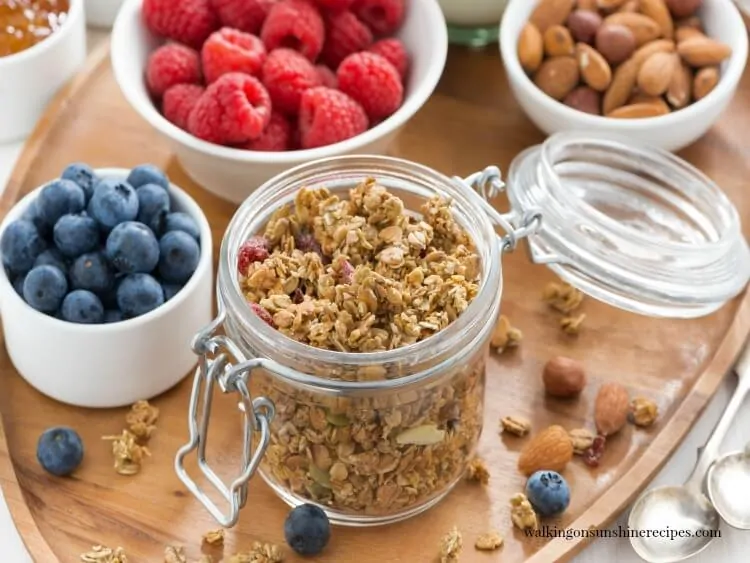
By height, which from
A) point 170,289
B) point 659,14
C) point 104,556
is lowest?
point 104,556

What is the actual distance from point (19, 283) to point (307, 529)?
15.4 inches

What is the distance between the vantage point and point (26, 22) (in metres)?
1.55

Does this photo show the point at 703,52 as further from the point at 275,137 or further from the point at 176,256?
the point at 176,256

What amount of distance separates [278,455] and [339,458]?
74mm

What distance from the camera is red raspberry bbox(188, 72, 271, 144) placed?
1.34 metres

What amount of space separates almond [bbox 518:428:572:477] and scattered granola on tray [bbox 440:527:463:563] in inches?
4.5

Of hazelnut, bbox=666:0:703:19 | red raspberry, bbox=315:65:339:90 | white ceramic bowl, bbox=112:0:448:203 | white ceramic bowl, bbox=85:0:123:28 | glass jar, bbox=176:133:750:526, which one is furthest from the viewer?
white ceramic bowl, bbox=85:0:123:28

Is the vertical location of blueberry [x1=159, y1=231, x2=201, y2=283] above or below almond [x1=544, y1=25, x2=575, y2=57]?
below

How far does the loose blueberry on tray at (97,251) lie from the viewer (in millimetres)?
1195

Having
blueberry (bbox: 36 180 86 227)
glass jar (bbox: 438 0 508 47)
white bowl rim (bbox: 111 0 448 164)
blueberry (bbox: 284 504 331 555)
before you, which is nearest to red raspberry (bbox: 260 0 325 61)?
white bowl rim (bbox: 111 0 448 164)

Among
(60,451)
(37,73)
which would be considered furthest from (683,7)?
(60,451)

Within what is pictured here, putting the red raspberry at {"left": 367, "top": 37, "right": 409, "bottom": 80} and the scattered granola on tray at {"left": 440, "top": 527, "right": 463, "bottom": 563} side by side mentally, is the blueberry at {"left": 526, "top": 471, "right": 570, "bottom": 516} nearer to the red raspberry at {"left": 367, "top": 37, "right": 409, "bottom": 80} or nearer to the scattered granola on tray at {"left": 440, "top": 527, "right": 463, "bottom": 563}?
the scattered granola on tray at {"left": 440, "top": 527, "right": 463, "bottom": 563}

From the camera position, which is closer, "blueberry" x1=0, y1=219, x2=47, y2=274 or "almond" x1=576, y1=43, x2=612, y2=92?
"blueberry" x1=0, y1=219, x2=47, y2=274

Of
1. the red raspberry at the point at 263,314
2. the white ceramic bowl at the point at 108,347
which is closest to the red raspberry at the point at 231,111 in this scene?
the white ceramic bowl at the point at 108,347
